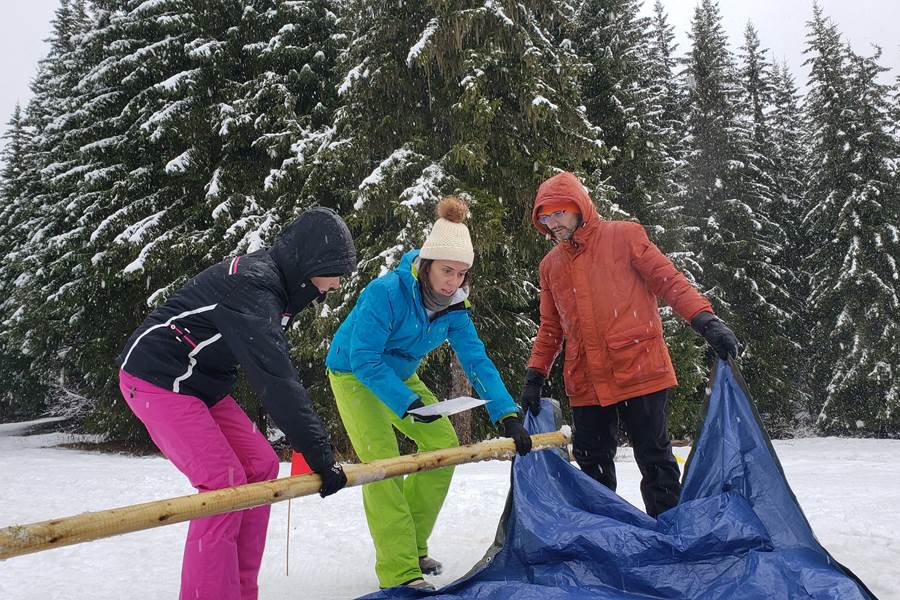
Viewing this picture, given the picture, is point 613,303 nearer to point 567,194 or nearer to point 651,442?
point 567,194

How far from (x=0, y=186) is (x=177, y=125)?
18466 mm

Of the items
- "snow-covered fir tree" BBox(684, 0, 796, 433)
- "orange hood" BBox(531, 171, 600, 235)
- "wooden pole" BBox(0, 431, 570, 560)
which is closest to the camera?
"wooden pole" BBox(0, 431, 570, 560)

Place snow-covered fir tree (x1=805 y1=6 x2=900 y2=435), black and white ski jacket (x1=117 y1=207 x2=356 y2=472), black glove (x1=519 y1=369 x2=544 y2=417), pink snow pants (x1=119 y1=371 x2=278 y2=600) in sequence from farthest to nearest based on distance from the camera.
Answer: snow-covered fir tree (x1=805 y1=6 x2=900 y2=435)
black glove (x1=519 y1=369 x2=544 y2=417)
pink snow pants (x1=119 y1=371 x2=278 y2=600)
black and white ski jacket (x1=117 y1=207 x2=356 y2=472)

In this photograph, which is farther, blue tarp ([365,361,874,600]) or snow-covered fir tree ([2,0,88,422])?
snow-covered fir tree ([2,0,88,422])

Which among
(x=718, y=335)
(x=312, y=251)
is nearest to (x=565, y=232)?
(x=718, y=335)

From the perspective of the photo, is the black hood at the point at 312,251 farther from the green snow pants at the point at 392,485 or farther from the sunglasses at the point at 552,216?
the sunglasses at the point at 552,216

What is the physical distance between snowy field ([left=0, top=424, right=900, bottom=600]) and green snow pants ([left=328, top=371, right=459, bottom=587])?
428 mm

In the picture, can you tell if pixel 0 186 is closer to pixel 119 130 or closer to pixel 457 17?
pixel 119 130

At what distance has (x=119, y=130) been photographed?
Answer: 14.2m

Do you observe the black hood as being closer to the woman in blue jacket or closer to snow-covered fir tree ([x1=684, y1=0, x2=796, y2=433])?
the woman in blue jacket

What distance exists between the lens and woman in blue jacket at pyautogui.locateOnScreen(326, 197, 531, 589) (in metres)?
3.24

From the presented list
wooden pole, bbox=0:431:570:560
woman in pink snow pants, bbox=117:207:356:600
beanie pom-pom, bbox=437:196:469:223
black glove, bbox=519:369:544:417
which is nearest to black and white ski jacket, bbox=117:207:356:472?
woman in pink snow pants, bbox=117:207:356:600

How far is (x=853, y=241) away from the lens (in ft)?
62.6

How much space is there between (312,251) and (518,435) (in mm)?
1467
